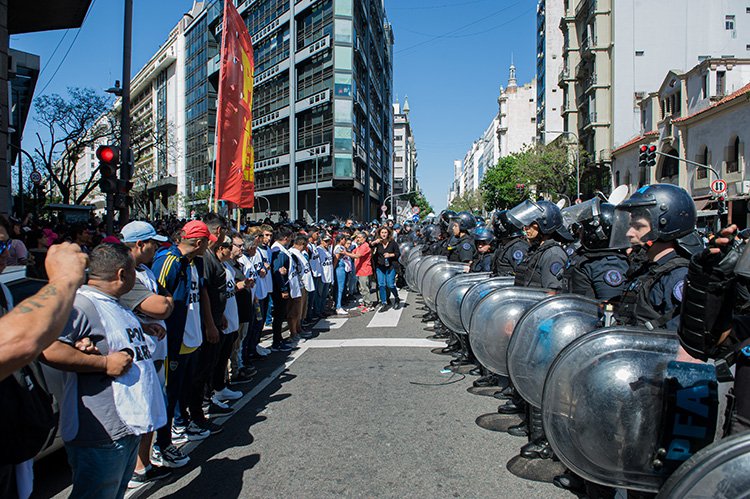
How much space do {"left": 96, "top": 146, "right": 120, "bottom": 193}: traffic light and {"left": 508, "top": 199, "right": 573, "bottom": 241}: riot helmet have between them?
6661mm

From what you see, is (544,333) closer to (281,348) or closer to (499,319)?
(499,319)

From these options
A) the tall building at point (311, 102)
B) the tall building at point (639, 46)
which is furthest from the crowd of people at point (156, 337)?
the tall building at point (639, 46)

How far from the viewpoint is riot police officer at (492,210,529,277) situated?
6941 millimetres

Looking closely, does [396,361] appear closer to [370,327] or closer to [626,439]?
[370,327]

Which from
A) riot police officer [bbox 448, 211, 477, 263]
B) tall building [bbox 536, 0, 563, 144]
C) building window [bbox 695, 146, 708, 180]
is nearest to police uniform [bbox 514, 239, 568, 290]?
riot police officer [bbox 448, 211, 477, 263]

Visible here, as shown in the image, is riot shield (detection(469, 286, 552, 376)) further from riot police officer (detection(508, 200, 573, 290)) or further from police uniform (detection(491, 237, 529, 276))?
police uniform (detection(491, 237, 529, 276))

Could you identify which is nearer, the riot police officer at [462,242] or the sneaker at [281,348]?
the sneaker at [281,348]

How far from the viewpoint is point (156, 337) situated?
3.51 metres

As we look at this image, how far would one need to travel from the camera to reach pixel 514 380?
4.17 m

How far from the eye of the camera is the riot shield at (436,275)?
8617 millimetres

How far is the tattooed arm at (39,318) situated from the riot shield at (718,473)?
7.22ft

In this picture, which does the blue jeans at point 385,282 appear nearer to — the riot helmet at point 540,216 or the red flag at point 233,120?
the red flag at point 233,120

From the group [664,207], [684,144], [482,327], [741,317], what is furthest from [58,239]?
[684,144]

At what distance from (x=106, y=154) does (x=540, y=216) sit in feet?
23.5
